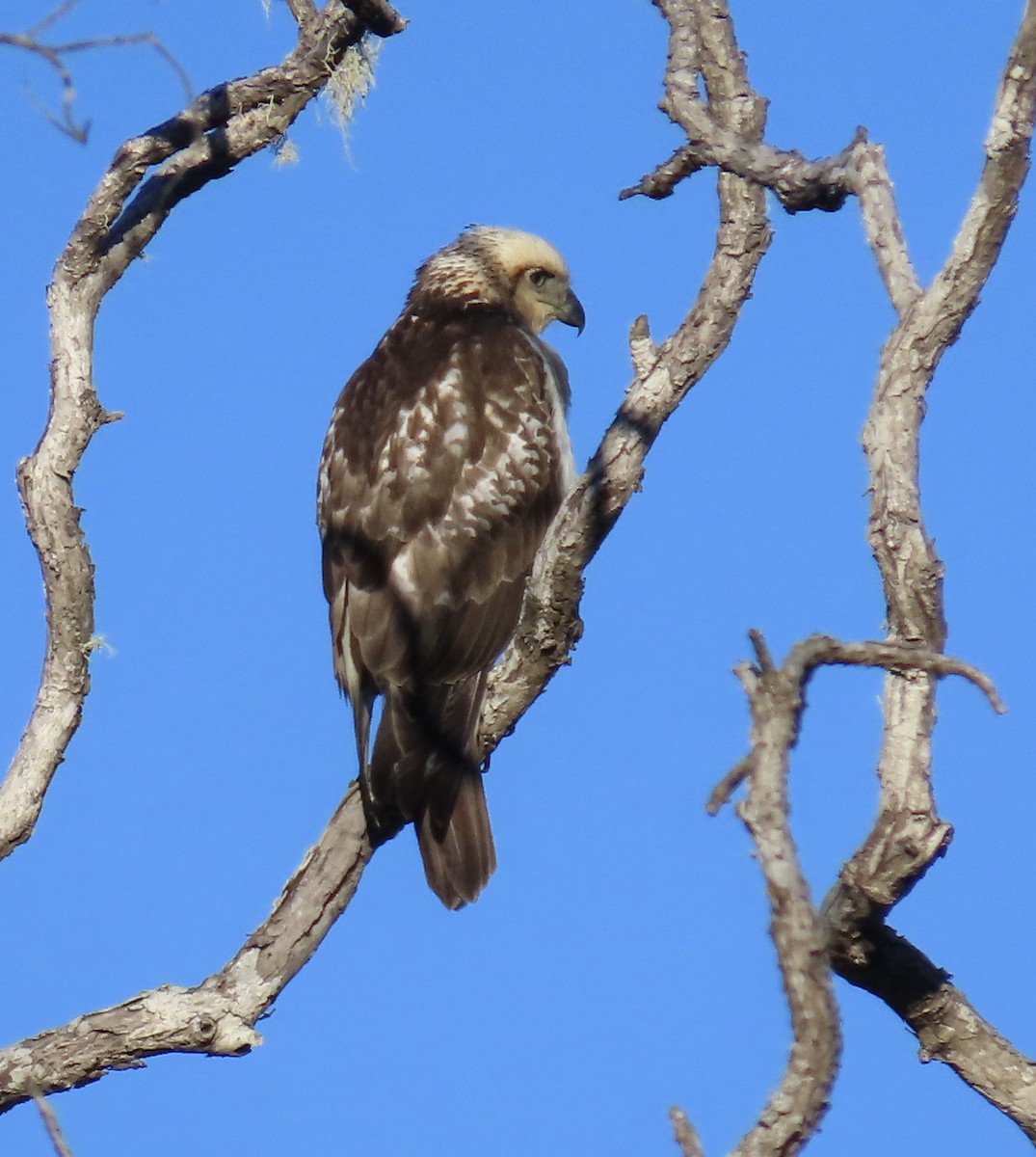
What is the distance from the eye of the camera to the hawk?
5.61 metres

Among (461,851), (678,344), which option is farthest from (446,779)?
(678,344)

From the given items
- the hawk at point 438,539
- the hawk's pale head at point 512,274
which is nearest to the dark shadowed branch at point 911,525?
the hawk at point 438,539

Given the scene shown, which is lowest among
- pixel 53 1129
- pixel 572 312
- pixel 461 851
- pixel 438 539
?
pixel 53 1129

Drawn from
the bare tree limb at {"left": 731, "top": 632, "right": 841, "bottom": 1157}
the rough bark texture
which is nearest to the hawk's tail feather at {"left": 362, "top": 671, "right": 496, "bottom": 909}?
the rough bark texture

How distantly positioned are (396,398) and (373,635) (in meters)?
0.95

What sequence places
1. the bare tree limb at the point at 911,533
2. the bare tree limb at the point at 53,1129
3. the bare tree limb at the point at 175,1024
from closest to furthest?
the bare tree limb at the point at 53,1129, the bare tree limb at the point at 911,533, the bare tree limb at the point at 175,1024

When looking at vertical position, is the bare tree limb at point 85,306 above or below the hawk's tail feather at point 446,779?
above

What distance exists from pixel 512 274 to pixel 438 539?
6.59 feet

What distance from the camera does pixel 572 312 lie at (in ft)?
25.1

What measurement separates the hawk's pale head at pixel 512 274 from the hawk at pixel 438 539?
0.71 meters

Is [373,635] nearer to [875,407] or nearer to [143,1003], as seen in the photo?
[143,1003]

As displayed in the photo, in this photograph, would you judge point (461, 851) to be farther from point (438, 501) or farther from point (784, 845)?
point (784, 845)

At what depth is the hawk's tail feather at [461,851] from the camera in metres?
5.58

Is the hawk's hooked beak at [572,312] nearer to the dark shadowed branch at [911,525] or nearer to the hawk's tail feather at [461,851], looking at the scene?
the hawk's tail feather at [461,851]
